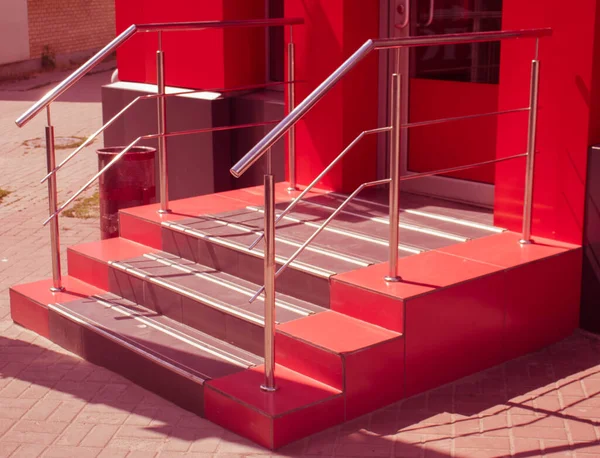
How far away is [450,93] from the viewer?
6660mm

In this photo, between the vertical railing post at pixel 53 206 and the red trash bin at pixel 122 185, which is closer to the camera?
the vertical railing post at pixel 53 206

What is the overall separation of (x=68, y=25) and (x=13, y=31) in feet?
6.44

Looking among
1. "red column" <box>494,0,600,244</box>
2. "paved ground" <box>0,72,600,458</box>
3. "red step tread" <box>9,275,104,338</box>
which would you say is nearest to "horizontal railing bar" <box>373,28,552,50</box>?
"red column" <box>494,0,600,244</box>

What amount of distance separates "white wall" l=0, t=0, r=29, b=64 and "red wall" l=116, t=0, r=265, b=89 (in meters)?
13.1

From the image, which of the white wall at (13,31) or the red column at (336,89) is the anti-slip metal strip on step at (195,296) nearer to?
the red column at (336,89)

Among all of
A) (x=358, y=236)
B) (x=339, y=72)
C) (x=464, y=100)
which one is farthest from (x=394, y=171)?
(x=464, y=100)

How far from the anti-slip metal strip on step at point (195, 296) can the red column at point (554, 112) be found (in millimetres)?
1701

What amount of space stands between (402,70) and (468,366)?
8.31 feet

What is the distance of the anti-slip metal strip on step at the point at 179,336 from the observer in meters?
4.97

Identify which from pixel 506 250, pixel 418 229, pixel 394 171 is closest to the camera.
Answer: pixel 394 171

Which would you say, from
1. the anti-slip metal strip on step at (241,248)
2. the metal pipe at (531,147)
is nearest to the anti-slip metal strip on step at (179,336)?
the anti-slip metal strip on step at (241,248)

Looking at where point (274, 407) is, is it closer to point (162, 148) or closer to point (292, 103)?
point (162, 148)

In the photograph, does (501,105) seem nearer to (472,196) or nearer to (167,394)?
(472,196)

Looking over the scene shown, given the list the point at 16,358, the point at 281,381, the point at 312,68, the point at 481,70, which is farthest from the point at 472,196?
the point at 16,358
